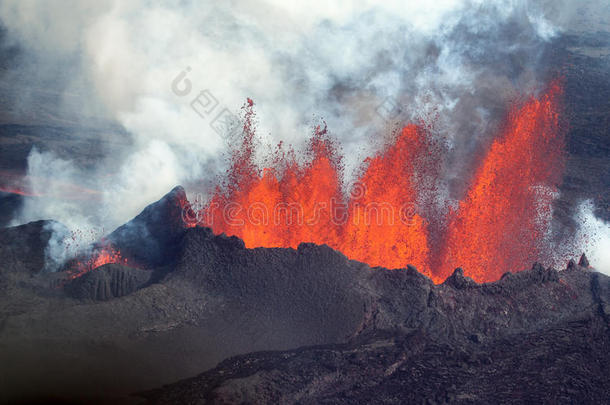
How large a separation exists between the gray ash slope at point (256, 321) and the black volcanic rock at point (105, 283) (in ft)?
0.07

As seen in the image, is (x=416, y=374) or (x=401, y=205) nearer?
(x=416, y=374)

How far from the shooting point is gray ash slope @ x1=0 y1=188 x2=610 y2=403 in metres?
8.58

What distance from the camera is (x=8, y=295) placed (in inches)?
423

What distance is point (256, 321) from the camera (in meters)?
10.4

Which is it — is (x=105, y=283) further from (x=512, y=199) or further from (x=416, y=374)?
(x=512, y=199)

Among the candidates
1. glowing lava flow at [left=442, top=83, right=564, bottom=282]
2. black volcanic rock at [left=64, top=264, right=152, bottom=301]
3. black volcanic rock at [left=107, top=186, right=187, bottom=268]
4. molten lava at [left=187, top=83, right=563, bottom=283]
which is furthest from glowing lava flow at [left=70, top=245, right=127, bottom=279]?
glowing lava flow at [left=442, top=83, right=564, bottom=282]

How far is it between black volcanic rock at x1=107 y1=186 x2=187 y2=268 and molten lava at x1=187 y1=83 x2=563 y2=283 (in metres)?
0.64

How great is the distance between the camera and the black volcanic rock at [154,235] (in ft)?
42.7

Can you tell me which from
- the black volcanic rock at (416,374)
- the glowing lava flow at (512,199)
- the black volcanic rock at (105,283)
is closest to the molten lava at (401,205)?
the glowing lava flow at (512,199)

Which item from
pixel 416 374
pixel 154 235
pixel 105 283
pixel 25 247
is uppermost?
pixel 154 235

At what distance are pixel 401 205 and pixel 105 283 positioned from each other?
9.75m

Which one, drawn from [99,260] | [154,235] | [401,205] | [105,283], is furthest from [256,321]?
[401,205]

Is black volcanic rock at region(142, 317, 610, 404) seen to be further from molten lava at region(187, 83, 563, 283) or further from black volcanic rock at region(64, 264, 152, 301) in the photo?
molten lava at region(187, 83, 563, 283)

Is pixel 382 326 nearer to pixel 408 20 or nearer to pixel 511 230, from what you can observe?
pixel 511 230
